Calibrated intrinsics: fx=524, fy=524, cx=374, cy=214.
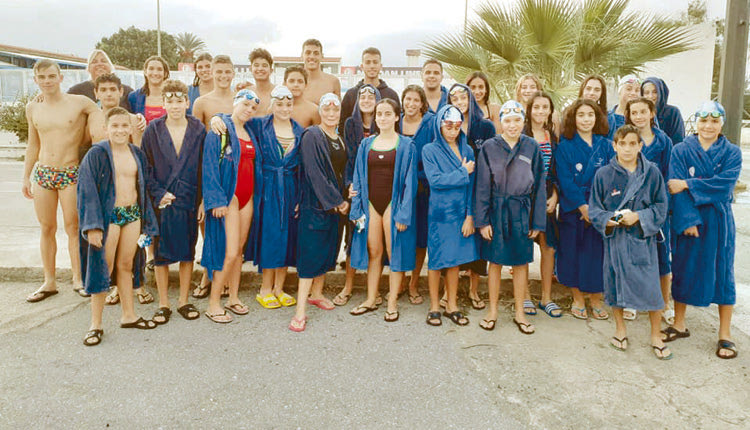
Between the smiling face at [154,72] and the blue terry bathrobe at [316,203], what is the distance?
1.83 meters

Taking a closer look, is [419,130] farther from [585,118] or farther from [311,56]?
[311,56]

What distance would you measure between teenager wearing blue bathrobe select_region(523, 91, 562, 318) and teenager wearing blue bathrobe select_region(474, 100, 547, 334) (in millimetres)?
311

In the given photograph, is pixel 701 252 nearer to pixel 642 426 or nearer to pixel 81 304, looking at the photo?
pixel 642 426

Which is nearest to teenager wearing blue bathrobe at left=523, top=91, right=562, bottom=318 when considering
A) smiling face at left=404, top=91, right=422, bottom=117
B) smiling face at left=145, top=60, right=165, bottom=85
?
smiling face at left=404, top=91, right=422, bottom=117

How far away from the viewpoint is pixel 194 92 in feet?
18.5

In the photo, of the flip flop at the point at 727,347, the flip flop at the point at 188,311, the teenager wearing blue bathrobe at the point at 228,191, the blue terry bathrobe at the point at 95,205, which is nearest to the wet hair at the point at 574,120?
the flip flop at the point at 727,347

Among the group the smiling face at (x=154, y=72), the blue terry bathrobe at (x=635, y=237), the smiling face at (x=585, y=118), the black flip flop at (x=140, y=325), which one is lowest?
the black flip flop at (x=140, y=325)

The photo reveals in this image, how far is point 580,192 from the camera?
4.27m

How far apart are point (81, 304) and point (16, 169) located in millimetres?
12284

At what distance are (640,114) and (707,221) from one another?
3.17 ft

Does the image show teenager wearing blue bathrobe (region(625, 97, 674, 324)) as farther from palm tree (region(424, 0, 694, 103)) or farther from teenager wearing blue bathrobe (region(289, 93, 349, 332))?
palm tree (region(424, 0, 694, 103))

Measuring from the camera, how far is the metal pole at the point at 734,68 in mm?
5582

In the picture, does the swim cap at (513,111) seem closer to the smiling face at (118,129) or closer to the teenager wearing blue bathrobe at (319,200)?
the teenager wearing blue bathrobe at (319,200)

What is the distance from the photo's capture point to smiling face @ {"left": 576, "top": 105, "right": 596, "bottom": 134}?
4.30 meters
